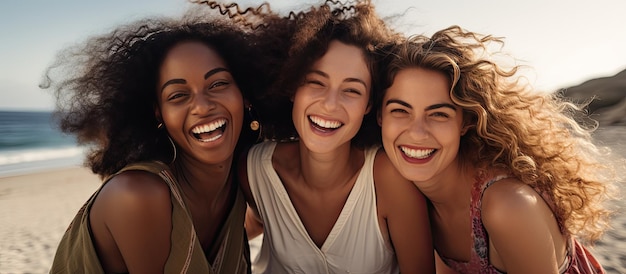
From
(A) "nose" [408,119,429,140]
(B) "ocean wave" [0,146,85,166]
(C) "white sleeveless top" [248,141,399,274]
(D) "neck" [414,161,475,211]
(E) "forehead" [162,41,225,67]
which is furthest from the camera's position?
(B) "ocean wave" [0,146,85,166]

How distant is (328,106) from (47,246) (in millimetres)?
6118

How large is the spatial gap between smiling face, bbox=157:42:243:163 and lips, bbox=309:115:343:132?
53 centimetres

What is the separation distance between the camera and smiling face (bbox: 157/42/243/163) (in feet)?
9.93

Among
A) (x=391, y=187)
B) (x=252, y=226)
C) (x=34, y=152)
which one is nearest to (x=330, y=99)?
(x=391, y=187)

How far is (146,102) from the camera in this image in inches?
126

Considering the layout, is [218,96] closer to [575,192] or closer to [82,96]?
[82,96]

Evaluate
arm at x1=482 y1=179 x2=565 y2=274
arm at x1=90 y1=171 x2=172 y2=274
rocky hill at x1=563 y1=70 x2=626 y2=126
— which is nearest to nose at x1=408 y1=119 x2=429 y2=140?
arm at x1=482 y1=179 x2=565 y2=274

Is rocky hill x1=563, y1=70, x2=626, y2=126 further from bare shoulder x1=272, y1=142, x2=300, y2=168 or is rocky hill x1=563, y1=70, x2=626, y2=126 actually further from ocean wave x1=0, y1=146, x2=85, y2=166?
ocean wave x1=0, y1=146, x2=85, y2=166

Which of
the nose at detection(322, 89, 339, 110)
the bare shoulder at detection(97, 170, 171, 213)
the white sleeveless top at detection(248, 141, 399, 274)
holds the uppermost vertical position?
the nose at detection(322, 89, 339, 110)

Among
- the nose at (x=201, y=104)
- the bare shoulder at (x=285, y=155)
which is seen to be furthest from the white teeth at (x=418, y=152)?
the nose at (x=201, y=104)

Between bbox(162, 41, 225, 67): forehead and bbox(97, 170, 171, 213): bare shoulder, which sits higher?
bbox(162, 41, 225, 67): forehead

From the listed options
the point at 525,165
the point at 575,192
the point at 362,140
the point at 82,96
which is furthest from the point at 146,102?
the point at 575,192

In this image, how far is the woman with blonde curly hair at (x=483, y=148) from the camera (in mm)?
2820

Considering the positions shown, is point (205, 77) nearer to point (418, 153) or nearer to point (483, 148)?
point (418, 153)
